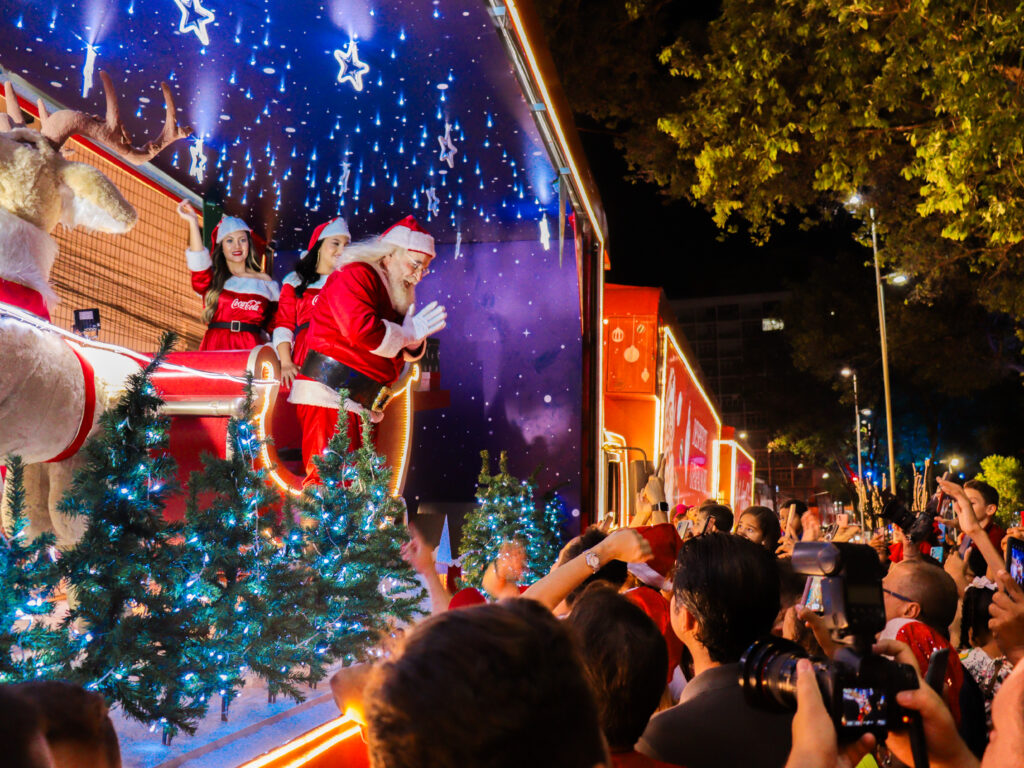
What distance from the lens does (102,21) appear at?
5785 mm

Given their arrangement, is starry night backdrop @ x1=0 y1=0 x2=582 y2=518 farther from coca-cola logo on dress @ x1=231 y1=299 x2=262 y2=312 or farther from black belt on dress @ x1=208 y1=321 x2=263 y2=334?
black belt on dress @ x1=208 y1=321 x2=263 y2=334

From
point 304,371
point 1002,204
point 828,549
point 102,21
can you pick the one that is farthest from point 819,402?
point 828,549

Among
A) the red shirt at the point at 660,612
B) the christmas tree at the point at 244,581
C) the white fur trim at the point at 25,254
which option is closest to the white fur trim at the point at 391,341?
the white fur trim at the point at 25,254

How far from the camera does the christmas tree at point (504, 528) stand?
8828mm

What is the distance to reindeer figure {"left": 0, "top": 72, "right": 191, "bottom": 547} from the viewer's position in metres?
4.54

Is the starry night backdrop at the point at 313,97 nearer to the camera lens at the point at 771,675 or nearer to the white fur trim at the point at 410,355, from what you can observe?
the white fur trim at the point at 410,355

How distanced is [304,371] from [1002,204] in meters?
6.46

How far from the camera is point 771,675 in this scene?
1743 millimetres

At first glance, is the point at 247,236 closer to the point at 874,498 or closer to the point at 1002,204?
the point at 1002,204

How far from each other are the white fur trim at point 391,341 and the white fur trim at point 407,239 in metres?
0.77

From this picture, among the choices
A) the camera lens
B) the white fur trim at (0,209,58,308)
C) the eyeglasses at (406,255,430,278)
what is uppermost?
the eyeglasses at (406,255,430,278)

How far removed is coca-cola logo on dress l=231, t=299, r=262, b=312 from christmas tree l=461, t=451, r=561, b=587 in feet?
9.12

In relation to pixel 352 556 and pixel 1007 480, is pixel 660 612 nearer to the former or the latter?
pixel 352 556

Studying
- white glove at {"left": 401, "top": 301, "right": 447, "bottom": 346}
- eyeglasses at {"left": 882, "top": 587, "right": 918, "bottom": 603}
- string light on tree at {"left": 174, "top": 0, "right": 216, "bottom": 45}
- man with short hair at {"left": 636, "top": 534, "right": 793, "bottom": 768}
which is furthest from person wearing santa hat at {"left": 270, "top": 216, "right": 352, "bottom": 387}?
man with short hair at {"left": 636, "top": 534, "right": 793, "bottom": 768}
